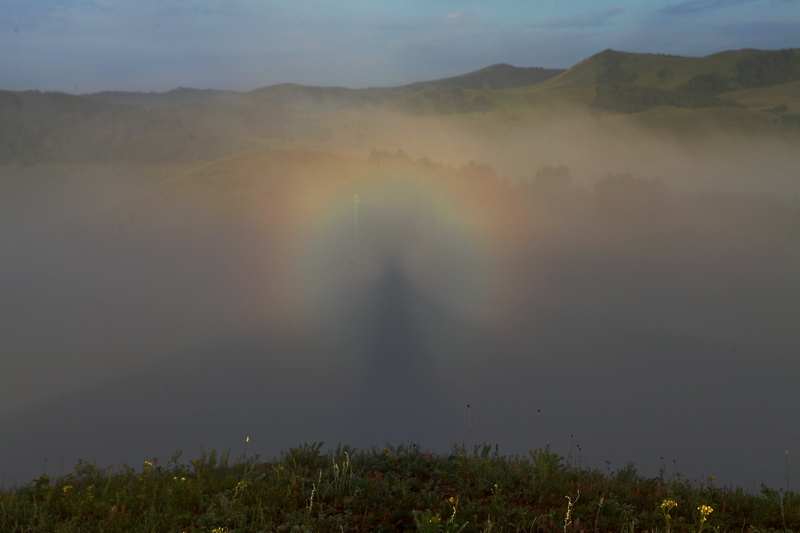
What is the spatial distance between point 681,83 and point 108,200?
90446 millimetres

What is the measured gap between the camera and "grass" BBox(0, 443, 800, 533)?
5.98 meters

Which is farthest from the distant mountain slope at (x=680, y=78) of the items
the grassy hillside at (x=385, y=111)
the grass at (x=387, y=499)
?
the grass at (x=387, y=499)

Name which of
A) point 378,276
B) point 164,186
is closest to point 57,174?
point 164,186

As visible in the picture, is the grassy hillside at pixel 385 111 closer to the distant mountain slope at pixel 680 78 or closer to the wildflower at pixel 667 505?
the distant mountain slope at pixel 680 78

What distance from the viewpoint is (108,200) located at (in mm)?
65875

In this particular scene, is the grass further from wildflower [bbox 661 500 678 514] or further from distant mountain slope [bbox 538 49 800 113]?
distant mountain slope [bbox 538 49 800 113]

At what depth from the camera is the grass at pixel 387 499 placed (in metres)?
5.98

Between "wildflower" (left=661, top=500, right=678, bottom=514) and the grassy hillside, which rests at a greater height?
the grassy hillside

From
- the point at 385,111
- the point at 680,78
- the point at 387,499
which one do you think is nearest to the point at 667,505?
the point at 387,499

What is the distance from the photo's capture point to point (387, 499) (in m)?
6.45

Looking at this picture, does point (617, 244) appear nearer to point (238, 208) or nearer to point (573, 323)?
point (573, 323)

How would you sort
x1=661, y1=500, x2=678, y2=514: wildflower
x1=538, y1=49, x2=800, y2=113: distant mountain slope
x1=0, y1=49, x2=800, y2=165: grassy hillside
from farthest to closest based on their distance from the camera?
x1=538, y1=49, x2=800, y2=113: distant mountain slope < x1=0, y1=49, x2=800, y2=165: grassy hillside < x1=661, y1=500, x2=678, y2=514: wildflower

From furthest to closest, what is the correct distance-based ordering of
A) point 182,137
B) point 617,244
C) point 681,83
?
point 681,83
point 182,137
point 617,244

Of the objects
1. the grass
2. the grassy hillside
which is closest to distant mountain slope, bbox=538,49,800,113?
the grassy hillside
